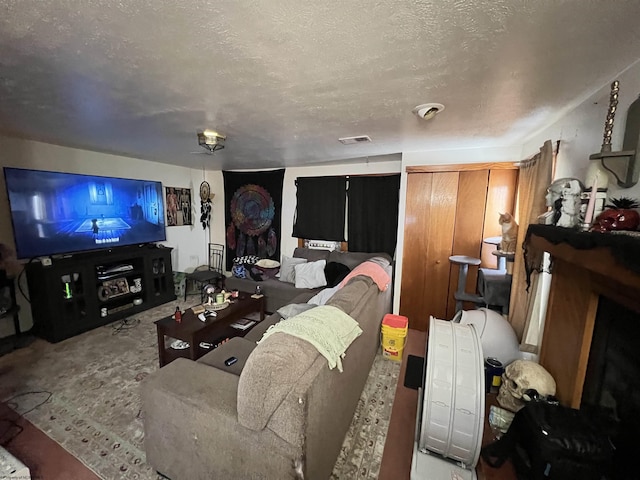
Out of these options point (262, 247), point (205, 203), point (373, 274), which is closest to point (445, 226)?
point (373, 274)

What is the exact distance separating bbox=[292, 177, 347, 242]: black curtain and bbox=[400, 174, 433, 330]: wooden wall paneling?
1154 millimetres

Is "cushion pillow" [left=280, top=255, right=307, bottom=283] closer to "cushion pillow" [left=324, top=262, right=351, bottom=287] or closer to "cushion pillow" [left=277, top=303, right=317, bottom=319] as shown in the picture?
"cushion pillow" [left=324, top=262, right=351, bottom=287]

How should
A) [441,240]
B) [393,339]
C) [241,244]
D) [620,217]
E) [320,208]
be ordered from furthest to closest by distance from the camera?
1. [241,244]
2. [320,208]
3. [441,240]
4. [393,339]
5. [620,217]

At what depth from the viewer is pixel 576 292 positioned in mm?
1370

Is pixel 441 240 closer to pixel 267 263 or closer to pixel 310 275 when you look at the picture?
pixel 310 275

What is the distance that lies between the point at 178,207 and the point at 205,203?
482 mm

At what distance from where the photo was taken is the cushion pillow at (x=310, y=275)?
3.42m

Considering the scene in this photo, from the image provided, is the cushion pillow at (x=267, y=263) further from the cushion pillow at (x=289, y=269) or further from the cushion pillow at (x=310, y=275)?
the cushion pillow at (x=310, y=275)

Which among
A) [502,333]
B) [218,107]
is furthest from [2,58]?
[502,333]

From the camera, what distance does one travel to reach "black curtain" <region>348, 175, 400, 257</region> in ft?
11.6

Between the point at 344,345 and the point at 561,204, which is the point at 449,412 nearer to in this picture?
the point at 344,345

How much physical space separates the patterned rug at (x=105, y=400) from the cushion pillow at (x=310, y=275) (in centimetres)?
121

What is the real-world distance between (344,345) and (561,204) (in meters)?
1.33

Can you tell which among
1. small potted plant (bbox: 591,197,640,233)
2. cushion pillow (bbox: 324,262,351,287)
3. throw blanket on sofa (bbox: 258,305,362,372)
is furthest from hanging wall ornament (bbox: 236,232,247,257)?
small potted plant (bbox: 591,197,640,233)
